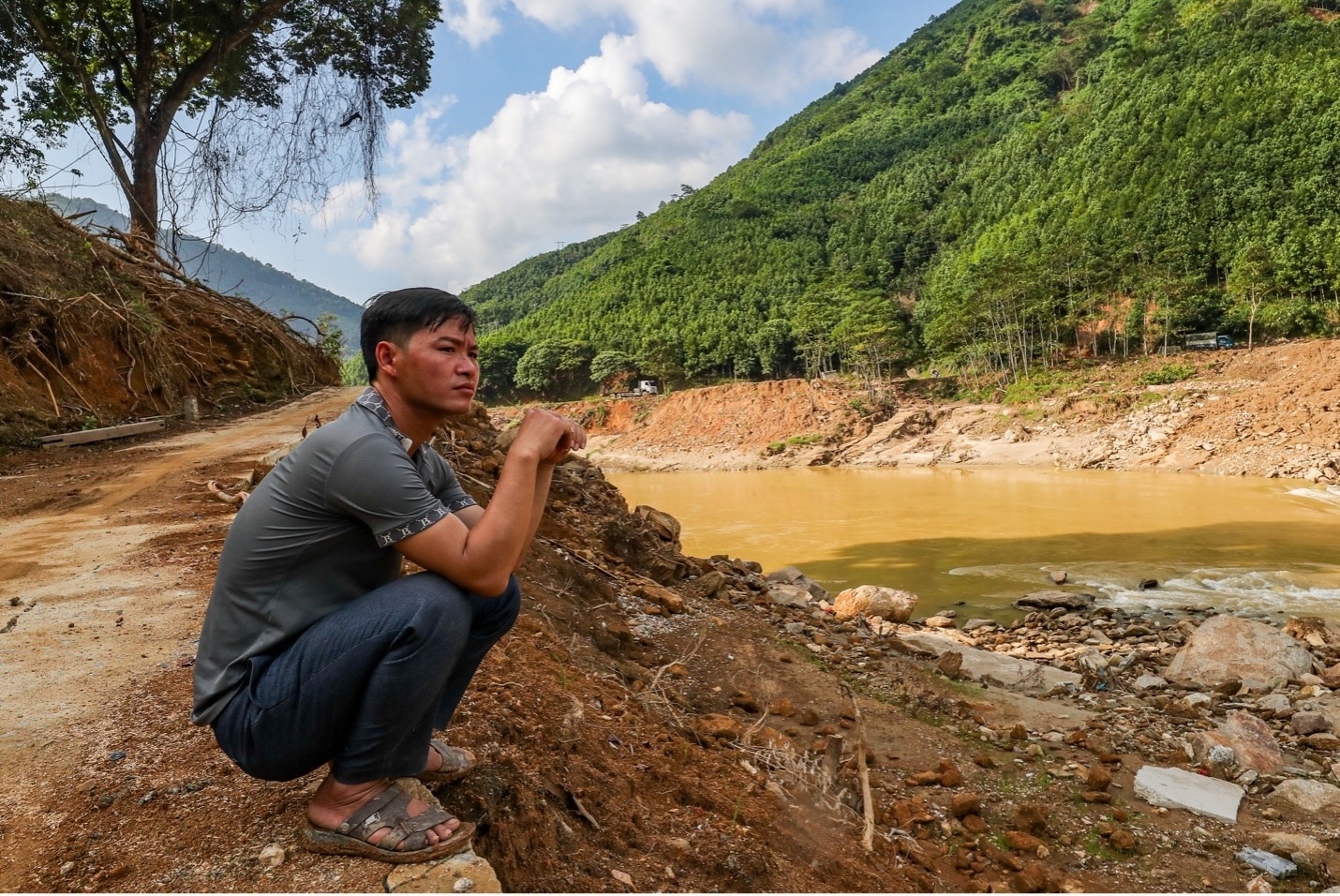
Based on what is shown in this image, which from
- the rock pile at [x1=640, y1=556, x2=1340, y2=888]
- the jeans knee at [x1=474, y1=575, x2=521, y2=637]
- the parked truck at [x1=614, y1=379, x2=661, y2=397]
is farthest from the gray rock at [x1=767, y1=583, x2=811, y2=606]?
the parked truck at [x1=614, y1=379, x2=661, y2=397]

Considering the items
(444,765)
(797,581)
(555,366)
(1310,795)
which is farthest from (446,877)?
(555,366)

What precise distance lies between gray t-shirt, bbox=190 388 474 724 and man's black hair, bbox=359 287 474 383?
0.23 m

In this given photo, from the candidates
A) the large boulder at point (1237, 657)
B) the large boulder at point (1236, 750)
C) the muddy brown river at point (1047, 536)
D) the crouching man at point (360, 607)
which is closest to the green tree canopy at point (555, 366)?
the muddy brown river at point (1047, 536)

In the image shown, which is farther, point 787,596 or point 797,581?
point 797,581

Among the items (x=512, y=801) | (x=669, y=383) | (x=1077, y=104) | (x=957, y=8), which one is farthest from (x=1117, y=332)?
(x=957, y=8)

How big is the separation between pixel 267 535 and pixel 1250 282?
46.9 meters

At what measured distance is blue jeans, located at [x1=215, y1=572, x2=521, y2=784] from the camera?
1.53 meters

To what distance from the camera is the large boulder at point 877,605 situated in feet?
29.6

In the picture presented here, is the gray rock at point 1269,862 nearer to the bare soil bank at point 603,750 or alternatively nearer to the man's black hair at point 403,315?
the bare soil bank at point 603,750

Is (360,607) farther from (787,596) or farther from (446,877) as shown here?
(787,596)

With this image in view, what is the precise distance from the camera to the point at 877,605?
30.0 ft

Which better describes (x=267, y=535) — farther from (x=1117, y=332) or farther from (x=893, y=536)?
(x=1117, y=332)

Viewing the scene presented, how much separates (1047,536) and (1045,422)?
682 inches

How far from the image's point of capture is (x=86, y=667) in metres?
2.78
